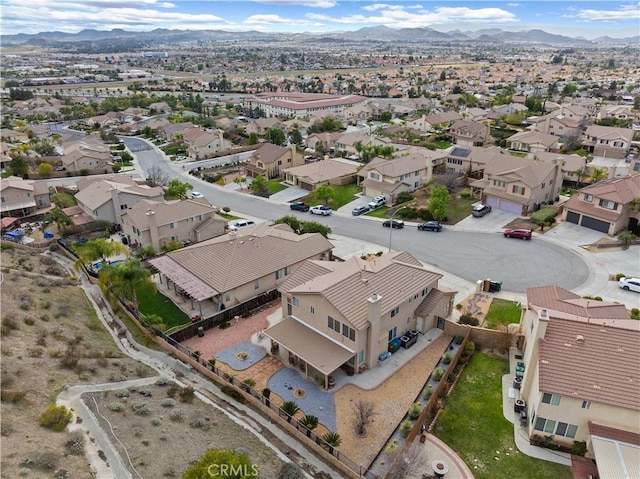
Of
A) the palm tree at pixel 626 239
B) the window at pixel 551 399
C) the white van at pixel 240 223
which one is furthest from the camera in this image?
the white van at pixel 240 223

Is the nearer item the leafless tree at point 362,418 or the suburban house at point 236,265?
the leafless tree at point 362,418

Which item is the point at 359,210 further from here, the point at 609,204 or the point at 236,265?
the point at 609,204

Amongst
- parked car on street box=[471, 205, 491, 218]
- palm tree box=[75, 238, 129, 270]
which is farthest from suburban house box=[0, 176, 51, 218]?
parked car on street box=[471, 205, 491, 218]

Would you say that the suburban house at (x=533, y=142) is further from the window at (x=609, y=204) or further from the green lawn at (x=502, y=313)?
the green lawn at (x=502, y=313)

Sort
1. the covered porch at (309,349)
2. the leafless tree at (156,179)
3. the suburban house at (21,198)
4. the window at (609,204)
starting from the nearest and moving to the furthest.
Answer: the covered porch at (309,349)
the window at (609,204)
the suburban house at (21,198)
the leafless tree at (156,179)

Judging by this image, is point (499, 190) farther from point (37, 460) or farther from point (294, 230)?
point (37, 460)

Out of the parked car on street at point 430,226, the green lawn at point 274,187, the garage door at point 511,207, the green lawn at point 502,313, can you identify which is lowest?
the green lawn at point 274,187

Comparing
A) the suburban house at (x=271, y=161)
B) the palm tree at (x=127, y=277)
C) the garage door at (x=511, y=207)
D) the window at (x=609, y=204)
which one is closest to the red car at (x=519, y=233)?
the garage door at (x=511, y=207)

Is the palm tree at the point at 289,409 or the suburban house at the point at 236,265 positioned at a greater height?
the suburban house at the point at 236,265
